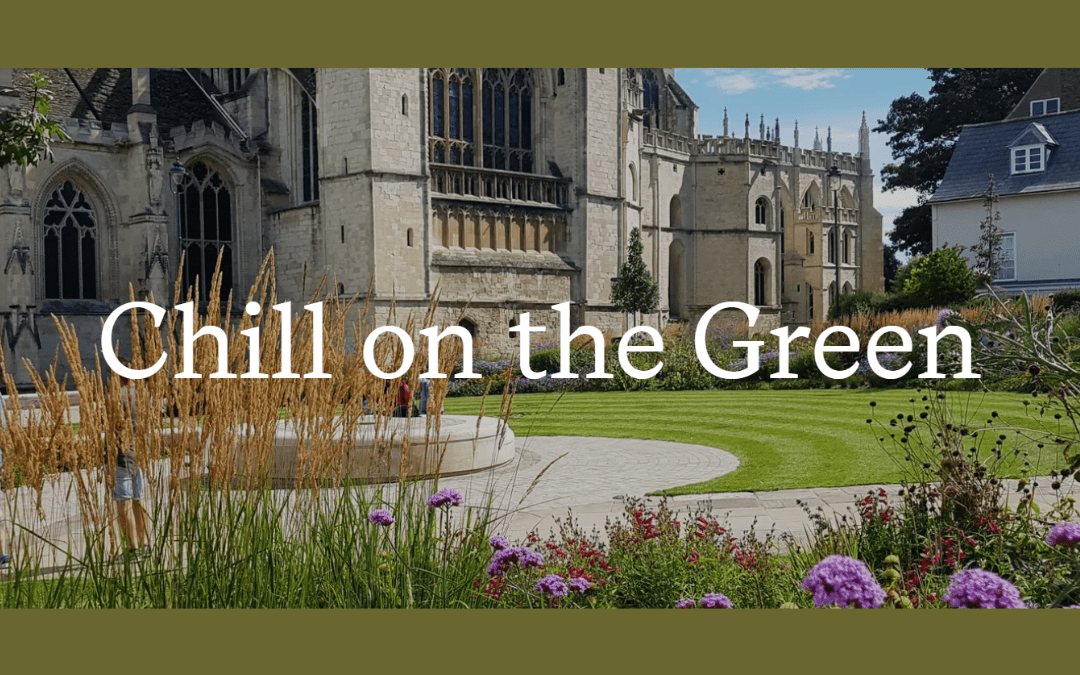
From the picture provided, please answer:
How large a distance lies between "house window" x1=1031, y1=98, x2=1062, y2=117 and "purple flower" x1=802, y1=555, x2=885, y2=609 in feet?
86.1

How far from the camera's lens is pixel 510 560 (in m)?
4.17

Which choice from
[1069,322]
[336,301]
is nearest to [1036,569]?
[336,301]

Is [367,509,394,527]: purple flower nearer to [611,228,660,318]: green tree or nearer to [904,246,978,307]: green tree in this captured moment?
[904,246,978,307]: green tree

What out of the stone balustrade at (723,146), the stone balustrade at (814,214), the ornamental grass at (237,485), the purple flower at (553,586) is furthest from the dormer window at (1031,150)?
the stone balustrade at (814,214)

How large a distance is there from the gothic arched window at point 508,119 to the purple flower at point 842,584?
88.4ft

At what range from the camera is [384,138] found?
2520cm

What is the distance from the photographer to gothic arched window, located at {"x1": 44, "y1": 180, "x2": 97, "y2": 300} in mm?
24625

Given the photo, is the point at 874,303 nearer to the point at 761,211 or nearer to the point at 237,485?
the point at 237,485

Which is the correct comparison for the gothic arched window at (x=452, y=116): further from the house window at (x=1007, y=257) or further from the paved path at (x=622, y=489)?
the house window at (x=1007, y=257)

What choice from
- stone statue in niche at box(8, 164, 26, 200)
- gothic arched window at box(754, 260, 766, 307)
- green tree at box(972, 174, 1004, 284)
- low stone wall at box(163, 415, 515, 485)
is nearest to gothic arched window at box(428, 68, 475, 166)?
stone statue in niche at box(8, 164, 26, 200)

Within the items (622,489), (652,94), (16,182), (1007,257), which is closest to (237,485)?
(622,489)

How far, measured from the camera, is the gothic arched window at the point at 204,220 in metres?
26.6

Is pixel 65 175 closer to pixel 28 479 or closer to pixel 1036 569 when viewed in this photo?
pixel 28 479

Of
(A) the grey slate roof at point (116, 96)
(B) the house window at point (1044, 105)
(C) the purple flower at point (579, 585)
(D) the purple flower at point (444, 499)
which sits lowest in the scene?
(C) the purple flower at point (579, 585)
